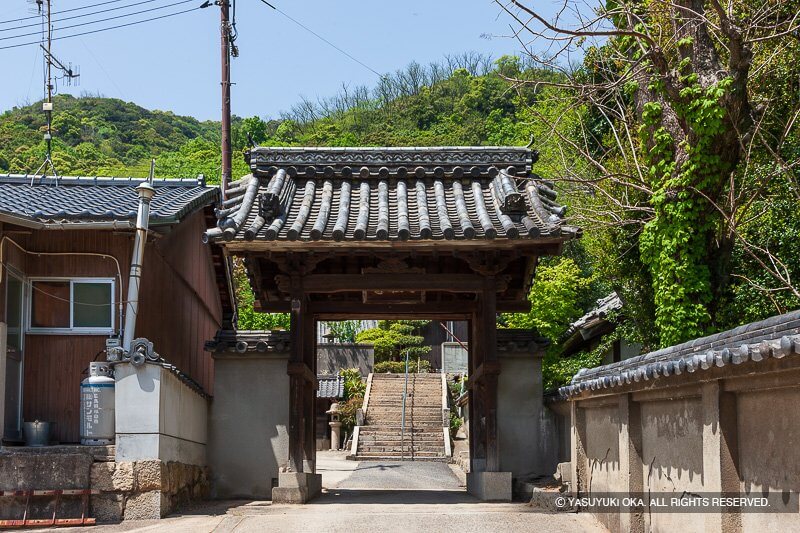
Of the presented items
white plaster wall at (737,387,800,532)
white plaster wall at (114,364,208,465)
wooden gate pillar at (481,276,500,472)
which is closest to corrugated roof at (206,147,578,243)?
wooden gate pillar at (481,276,500,472)

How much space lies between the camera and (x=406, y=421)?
3750 centimetres

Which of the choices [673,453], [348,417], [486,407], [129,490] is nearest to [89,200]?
[129,490]

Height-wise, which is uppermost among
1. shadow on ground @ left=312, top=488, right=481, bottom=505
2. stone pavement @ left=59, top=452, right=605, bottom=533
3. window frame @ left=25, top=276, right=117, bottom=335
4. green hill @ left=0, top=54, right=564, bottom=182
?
green hill @ left=0, top=54, right=564, bottom=182

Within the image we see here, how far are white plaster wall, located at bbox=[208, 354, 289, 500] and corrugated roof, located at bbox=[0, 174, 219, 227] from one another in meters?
3.14

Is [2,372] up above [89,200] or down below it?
below

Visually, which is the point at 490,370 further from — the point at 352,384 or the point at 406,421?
the point at 352,384

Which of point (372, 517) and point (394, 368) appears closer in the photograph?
point (372, 517)

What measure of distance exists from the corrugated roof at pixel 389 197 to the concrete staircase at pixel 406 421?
60.7 ft

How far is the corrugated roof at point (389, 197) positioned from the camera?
A: 515 inches

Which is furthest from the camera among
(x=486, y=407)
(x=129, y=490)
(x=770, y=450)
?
(x=486, y=407)

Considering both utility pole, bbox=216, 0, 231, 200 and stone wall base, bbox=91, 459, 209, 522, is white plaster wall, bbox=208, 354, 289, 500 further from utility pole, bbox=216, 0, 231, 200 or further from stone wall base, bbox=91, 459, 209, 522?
utility pole, bbox=216, 0, 231, 200

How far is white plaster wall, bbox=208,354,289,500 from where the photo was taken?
51.1 ft

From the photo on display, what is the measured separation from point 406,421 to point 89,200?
25.1 meters

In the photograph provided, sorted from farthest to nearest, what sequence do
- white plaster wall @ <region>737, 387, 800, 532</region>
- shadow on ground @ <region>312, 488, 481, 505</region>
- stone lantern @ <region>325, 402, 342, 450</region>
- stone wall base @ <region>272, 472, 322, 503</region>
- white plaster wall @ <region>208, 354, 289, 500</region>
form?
stone lantern @ <region>325, 402, 342, 450</region>, white plaster wall @ <region>208, 354, 289, 500</region>, shadow on ground @ <region>312, 488, 481, 505</region>, stone wall base @ <region>272, 472, 322, 503</region>, white plaster wall @ <region>737, 387, 800, 532</region>
